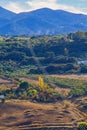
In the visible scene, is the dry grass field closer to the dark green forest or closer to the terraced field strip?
the terraced field strip

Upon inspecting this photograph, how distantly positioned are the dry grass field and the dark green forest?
2782 centimetres

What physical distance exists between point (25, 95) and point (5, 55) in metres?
42.8

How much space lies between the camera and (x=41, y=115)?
63.3m

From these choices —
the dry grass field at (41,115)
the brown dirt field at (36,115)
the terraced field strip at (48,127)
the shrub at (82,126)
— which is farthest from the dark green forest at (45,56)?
the shrub at (82,126)

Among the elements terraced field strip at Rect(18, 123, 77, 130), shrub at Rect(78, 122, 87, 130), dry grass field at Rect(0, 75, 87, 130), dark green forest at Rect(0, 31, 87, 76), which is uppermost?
dark green forest at Rect(0, 31, 87, 76)

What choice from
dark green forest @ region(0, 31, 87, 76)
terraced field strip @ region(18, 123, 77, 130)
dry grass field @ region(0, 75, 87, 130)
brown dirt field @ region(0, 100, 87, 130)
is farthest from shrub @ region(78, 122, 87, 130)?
dark green forest @ region(0, 31, 87, 76)

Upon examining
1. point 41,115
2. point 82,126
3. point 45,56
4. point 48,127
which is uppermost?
point 45,56

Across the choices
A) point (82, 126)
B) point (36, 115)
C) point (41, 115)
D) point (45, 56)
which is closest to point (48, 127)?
point (41, 115)

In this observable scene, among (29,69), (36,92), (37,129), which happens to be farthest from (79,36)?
(37,129)

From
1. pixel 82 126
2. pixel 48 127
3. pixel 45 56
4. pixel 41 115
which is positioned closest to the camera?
pixel 82 126

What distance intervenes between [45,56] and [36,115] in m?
49.5

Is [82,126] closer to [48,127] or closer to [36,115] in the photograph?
[48,127]

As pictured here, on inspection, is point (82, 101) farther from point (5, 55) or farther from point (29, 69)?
point (5, 55)

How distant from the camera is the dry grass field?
2346 inches
